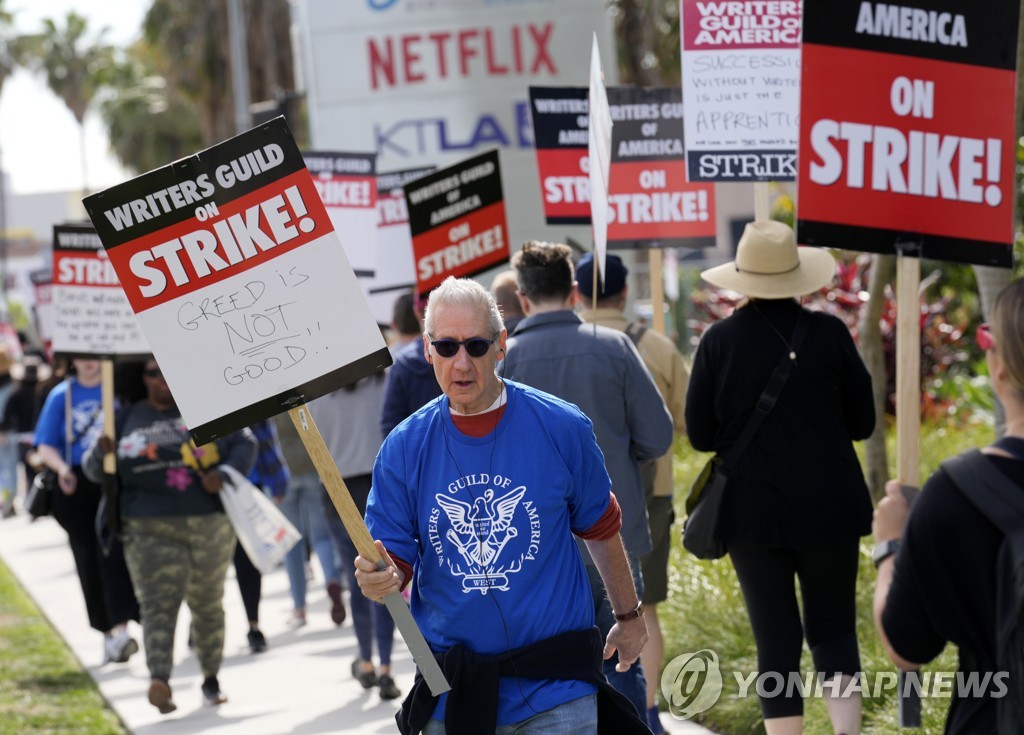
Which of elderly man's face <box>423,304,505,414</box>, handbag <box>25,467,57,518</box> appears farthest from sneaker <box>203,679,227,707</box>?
elderly man's face <box>423,304,505,414</box>

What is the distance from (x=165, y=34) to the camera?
38.8m

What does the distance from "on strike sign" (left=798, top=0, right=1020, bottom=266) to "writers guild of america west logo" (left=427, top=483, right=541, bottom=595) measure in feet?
4.98

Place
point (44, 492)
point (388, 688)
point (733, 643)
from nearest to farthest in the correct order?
1. point (733, 643)
2. point (388, 688)
3. point (44, 492)

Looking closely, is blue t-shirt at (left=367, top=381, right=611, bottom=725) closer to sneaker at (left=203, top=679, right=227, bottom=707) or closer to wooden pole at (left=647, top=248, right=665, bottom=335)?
wooden pole at (left=647, top=248, right=665, bottom=335)

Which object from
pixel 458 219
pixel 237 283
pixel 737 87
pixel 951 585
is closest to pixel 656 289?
pixel 458 219

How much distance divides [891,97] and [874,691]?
259 cm

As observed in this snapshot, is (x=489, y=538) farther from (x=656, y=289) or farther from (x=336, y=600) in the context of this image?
(x=336, y=600)

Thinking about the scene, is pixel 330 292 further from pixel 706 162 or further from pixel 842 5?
pixel 706 162

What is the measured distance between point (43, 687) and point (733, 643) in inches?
176

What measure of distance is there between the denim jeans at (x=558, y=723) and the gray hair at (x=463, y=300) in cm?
99

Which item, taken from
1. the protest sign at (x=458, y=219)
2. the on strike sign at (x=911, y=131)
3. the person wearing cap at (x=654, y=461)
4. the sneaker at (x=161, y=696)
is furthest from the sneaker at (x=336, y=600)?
the on strike sign at (x=911, y=131)

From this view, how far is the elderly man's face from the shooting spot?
427cm

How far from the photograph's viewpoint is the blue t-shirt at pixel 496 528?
13.7 ft

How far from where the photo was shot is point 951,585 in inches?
121
